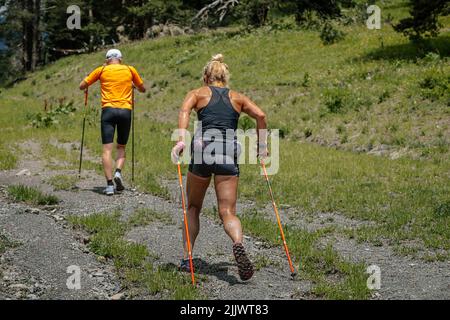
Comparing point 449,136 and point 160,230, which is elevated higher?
point 449,136

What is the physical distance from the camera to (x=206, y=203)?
37.2 feet

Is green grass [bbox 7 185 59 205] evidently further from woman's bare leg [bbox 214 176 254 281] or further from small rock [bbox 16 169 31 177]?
woman's bare leg [bbox 214 176 254 281]

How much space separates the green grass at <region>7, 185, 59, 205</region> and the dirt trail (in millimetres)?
198

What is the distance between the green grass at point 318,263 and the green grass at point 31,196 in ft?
11.4

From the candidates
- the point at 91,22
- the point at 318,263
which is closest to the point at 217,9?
the point at 91,22

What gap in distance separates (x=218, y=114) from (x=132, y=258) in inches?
82.7

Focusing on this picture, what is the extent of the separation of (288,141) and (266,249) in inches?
409

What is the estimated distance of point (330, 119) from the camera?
63.7ft

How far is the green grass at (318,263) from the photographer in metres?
6.52

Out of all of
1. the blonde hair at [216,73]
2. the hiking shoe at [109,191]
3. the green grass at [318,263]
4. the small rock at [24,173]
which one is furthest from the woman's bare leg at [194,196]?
the small rock at [24,173]

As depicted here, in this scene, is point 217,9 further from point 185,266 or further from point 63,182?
point 185,266

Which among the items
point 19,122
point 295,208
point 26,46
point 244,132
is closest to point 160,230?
point 295,208

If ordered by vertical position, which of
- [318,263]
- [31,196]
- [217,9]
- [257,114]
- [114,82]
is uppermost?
[217,9]
